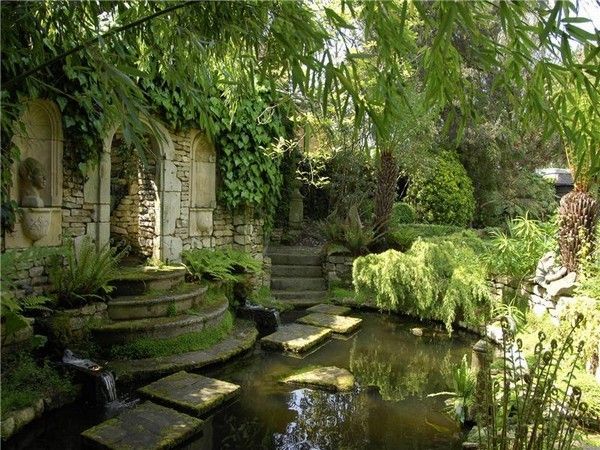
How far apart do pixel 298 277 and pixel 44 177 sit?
512 cm

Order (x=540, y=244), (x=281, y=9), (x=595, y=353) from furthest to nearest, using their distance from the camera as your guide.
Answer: (x=540, y=244)
(x=595, y=353)
(x=281, y=9)

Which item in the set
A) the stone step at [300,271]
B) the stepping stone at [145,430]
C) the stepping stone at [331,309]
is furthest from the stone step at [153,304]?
the stone step at [300,271]

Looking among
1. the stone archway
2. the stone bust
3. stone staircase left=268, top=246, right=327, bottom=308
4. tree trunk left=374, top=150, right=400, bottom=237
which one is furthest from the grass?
tree trunk left=374, top=150, right=400, bottom=237

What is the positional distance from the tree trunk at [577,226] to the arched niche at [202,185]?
5.23 metres

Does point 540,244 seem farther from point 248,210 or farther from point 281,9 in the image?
point 281,9

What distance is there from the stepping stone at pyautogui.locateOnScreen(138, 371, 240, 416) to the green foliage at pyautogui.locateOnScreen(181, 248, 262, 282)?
90.6 inches

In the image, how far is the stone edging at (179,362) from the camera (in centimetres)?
462

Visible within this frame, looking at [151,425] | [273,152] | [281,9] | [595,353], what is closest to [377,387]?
[595,353]

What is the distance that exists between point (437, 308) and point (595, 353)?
116 inches

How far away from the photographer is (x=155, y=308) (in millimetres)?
5496

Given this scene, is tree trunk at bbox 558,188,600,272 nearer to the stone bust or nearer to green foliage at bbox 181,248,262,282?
green foliage at bbox 181,248,262,282

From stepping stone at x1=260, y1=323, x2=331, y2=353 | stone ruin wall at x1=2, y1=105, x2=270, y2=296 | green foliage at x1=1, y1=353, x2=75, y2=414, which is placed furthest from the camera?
stepping stone at x1=260, y1=323, x2=331, y2=353

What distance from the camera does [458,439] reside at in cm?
370

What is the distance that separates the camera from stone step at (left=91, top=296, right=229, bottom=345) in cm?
495
